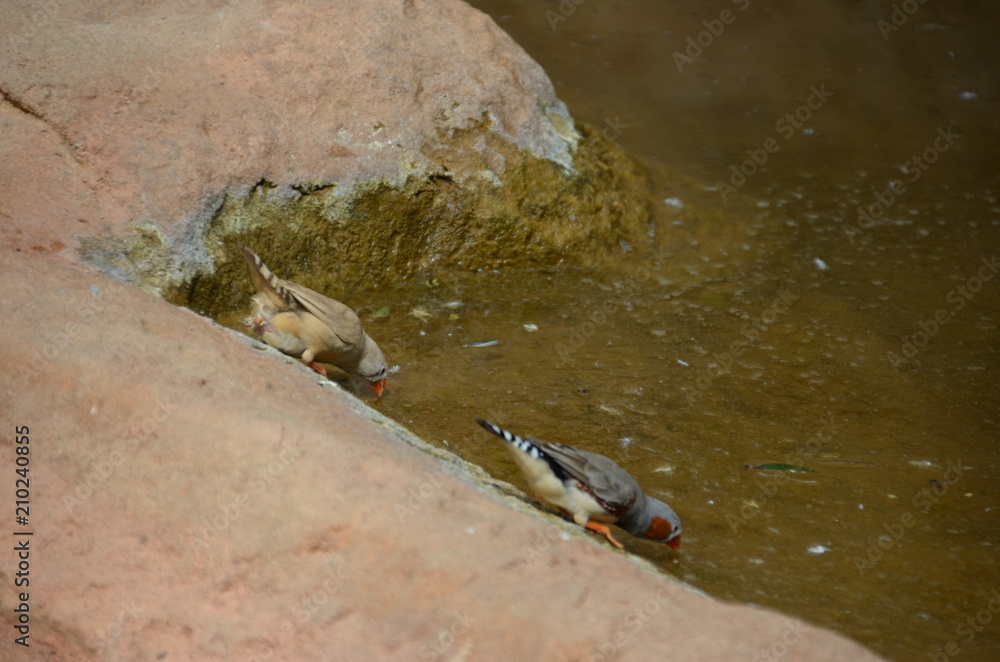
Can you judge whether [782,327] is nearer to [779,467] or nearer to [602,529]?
[779,467]

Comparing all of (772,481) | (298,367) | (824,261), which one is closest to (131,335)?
(298,367)

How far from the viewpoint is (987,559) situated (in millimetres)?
3988

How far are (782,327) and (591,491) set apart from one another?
9.17 feet

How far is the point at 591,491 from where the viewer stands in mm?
3660

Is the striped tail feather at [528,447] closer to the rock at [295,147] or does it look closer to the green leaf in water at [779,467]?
the green leaf in water at [779,467]

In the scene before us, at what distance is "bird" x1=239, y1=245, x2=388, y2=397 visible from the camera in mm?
4504

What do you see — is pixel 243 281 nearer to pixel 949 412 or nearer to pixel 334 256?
pixel 334 256

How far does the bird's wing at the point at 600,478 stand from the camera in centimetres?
365

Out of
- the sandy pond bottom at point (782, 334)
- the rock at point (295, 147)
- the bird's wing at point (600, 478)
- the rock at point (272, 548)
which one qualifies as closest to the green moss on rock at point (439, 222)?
the rock at point (295, 147)

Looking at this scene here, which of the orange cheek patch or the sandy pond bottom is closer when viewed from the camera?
the orange cheek patch

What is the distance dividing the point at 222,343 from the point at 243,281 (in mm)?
1761

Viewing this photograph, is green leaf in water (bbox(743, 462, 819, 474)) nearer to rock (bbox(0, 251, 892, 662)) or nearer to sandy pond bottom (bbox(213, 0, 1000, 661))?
sandy pond bottom (bbox(213, 0, 1000, 661))

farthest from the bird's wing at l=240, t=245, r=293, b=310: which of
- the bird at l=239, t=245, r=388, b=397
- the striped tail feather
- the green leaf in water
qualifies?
the green leaf in water

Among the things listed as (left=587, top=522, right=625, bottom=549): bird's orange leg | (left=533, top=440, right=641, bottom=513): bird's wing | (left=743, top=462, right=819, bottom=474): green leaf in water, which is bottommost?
(left=587, top=522, right=625, bottom=549): bird's orange leg
